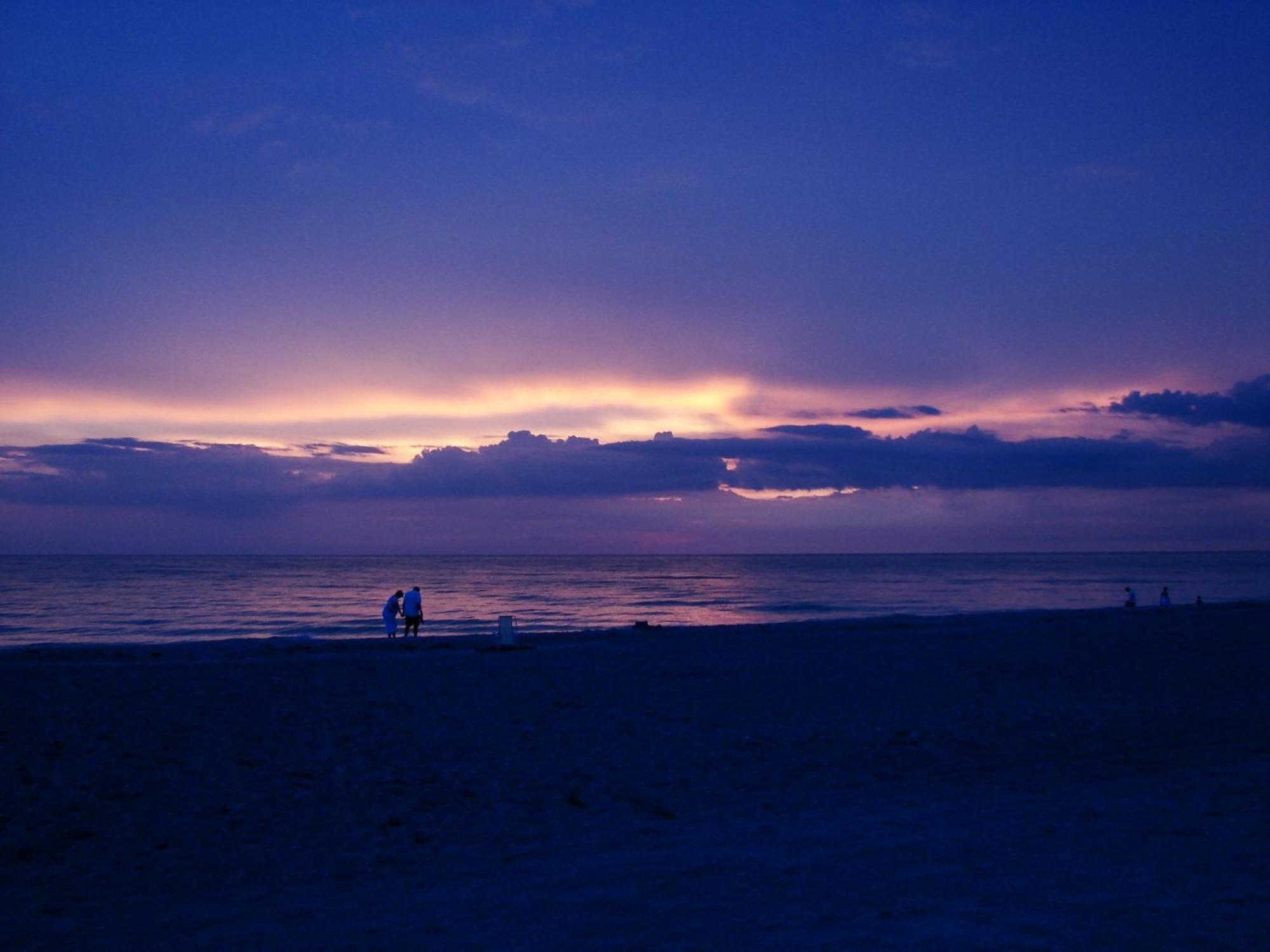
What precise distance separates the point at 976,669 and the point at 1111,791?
30.8 ft

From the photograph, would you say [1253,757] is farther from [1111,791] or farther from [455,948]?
[455,948]

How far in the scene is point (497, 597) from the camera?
6372 centimetres

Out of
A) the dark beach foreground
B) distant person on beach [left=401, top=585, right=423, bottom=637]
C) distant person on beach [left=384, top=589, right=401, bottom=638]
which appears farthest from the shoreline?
the dark beach foreground

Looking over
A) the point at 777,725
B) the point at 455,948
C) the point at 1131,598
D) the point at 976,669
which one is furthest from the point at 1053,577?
the point at 455,948

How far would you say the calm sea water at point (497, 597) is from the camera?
128 ft

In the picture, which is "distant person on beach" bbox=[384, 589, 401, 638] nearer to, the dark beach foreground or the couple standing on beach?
the couple standing on beach

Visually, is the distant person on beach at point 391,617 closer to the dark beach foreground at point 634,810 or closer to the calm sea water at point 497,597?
the calm sea water at point 497,597

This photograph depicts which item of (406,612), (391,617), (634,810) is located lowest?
(391,617)

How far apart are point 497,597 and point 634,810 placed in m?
56.9

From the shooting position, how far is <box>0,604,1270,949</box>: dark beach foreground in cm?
524

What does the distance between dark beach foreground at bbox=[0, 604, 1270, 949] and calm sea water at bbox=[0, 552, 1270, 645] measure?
22710 mm

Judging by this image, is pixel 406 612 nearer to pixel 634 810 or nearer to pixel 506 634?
pixel 506 634

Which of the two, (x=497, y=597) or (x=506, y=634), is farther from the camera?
(x=497, y=597)

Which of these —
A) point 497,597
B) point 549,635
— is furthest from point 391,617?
point 497,597
